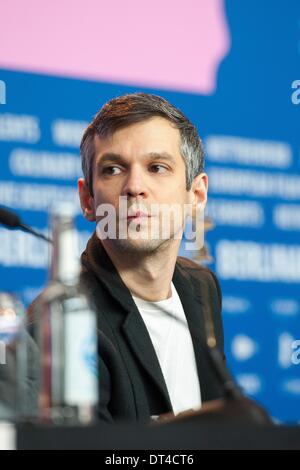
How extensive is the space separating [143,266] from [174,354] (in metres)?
0.21

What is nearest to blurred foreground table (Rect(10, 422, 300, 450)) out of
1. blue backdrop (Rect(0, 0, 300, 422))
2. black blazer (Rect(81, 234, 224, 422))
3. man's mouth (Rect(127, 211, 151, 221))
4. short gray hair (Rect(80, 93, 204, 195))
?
black blazer (Rect(81, 234, 224, 422))

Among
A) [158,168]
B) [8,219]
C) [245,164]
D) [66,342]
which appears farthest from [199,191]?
[66,342]

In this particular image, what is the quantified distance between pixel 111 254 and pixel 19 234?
20.3 inches

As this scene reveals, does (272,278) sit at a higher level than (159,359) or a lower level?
higher

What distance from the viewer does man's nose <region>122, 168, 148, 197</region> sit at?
6.23 feet

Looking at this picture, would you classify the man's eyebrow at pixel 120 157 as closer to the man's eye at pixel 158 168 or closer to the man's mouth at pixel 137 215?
the man's eye at pixel 158 168

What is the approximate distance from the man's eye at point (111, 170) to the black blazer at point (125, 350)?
16 centimetres

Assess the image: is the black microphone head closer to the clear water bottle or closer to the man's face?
the clear water bottle

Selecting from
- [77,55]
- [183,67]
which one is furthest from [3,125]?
[183,67]

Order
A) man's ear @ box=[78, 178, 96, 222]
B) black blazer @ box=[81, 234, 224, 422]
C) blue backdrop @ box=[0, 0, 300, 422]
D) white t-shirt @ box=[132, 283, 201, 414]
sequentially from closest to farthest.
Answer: black blazer @ box=[81, 234, 224, 422] → white t-shirt @ box=[132, 283, 201, 414] → man's ear @ box=[78, 178, 96, 222] → blue backdrop @ box=[0, 0, 300, 422]

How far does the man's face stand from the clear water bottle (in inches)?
34.0

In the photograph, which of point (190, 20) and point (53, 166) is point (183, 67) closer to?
point (190, 20)

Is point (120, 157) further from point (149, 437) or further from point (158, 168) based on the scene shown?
point (149, 437)

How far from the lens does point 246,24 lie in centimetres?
284
